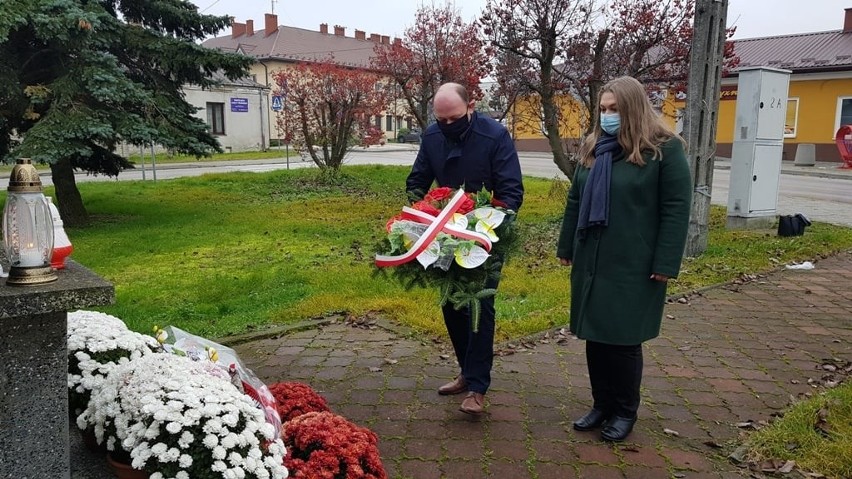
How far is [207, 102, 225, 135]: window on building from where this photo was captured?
41.2 m

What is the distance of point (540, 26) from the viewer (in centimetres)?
1104

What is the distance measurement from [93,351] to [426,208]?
1799mm

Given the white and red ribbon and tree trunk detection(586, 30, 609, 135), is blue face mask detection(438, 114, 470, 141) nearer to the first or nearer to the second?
the white and red ribbon

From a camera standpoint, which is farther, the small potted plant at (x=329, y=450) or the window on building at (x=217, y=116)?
the window on building at (x=217, y=116)

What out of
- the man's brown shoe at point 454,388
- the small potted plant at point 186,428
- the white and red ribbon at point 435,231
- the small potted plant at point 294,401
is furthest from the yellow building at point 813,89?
the small potted plant at point 186,428

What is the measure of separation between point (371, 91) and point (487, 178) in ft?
52.7

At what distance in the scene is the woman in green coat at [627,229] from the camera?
3529mm

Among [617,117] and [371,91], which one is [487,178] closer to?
[617,117]

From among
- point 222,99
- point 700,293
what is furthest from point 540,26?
point 222,99

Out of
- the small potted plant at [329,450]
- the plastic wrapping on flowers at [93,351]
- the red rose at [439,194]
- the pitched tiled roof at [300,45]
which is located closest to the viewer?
the small potted plant at [329,450]

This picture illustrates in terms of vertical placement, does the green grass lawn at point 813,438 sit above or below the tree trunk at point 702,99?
below

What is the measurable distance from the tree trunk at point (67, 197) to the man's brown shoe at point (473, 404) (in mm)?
10633

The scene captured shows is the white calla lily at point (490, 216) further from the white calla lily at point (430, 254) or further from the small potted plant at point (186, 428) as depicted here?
the small potted plant at point (186, 428)

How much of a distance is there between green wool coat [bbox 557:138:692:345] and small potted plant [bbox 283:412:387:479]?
1418 millimetres
